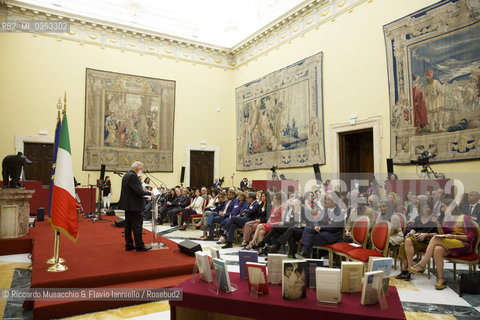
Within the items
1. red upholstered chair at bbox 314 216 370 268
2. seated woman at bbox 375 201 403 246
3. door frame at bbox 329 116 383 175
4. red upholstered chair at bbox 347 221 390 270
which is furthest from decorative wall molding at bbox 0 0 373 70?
red upholstered chair at bbox 347 221 390 270

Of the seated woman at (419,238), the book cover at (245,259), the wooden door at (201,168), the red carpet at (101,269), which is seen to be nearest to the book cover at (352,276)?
the book cover at (245,259)

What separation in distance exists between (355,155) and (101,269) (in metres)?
9.75

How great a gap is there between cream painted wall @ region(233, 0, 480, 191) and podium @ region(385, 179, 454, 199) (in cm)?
56

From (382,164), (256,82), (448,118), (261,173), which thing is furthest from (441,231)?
(256,82)

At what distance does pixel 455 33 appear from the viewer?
8.43m

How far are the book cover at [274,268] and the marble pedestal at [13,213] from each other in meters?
5.96

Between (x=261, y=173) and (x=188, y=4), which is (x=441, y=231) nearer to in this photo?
(x=261, y=173)

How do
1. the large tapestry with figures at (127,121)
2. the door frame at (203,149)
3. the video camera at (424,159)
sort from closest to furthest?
the video camera at (424,159) → the large tapestry with figures at (127,121) → the door frame at (203,149)

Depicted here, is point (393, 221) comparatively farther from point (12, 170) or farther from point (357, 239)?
point (12, 170)

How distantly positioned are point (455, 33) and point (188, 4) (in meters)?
12.6

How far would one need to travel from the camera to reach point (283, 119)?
46.1 feet

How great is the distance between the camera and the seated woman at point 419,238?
4840mm

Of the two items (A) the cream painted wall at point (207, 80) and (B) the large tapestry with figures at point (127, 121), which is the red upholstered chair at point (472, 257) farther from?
(B) the large tapestry with figures at point (127, 121)

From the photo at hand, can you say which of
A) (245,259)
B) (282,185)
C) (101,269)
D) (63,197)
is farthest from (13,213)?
(282,185)
